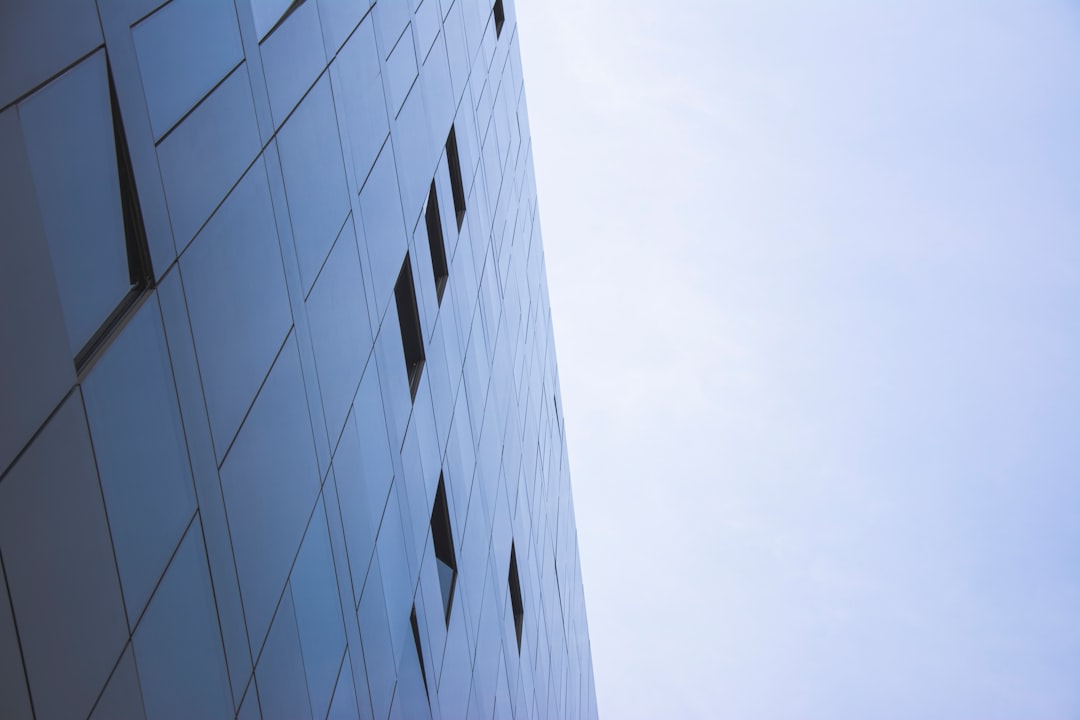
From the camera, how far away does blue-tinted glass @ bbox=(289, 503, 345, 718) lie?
1062cm

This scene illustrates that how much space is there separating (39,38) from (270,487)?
17.1 ft

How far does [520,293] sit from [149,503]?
2433 cm

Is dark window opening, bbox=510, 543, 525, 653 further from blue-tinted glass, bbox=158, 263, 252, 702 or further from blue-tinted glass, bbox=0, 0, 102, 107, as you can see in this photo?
blue-tinted glass, bbox=0, 0, 102, 107

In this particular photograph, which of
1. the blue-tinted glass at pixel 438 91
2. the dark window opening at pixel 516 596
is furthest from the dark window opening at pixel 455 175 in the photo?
the dark window opening at pixel 516 596

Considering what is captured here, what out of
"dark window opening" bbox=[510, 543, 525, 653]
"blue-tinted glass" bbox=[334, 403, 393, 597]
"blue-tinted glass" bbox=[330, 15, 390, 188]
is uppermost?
"blue-tinted glass" bbox=[330, 15, 390, 188]

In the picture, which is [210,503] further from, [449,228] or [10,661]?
[449,228]

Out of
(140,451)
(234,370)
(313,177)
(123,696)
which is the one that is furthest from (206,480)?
(313,177)

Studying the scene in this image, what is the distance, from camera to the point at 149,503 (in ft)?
24.1

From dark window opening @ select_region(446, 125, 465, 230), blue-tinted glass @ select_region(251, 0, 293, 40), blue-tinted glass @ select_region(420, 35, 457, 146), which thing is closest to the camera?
blue-tinted glass @ select_region(251, 0, 293, 40)

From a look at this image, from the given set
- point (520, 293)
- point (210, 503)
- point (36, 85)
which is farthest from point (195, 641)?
point (520, 293)

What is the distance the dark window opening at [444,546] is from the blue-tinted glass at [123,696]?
10.7 metres

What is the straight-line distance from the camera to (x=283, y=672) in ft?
32.7

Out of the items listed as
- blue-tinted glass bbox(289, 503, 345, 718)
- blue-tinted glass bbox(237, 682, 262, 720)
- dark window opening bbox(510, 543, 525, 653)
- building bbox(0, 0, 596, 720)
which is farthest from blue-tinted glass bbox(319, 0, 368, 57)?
dark window opening bbox(510, 543, 525, 653)

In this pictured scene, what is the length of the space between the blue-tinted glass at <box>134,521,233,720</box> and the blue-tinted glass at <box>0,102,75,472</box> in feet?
6.97
